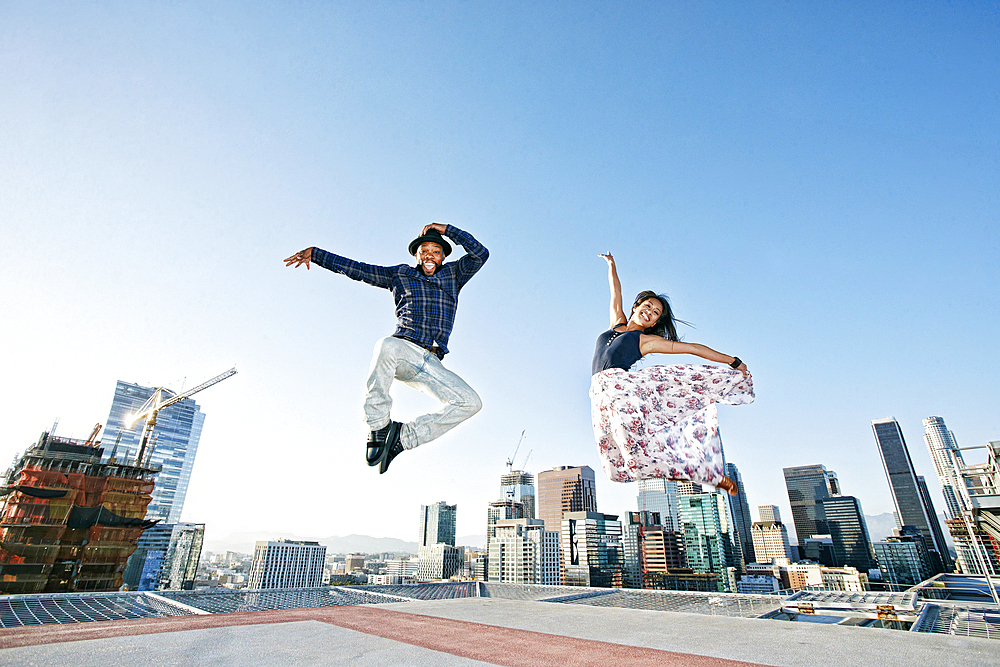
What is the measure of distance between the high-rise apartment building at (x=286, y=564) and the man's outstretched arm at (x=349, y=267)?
12982cm

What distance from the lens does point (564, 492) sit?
585ft

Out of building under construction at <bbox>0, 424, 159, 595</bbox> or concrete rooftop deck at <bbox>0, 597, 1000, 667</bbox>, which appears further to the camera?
building under construction at <bbox>0, 424, 159, 595</bbox>

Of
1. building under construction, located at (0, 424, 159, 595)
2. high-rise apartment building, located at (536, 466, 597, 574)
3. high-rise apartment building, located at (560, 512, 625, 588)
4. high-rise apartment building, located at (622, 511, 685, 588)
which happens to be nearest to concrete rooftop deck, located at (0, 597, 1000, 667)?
building under construction, located at (0, 424, 159, 595)

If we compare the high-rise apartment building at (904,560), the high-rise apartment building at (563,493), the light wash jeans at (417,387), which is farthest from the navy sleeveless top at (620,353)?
the high-rise apartment building at (563,493)

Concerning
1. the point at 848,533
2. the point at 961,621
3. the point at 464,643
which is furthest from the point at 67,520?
the point at 848,533

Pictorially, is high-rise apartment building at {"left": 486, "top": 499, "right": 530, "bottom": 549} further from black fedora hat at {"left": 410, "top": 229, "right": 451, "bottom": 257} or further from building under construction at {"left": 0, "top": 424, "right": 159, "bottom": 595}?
black fedora hat at {"left": 410, "top": 229, "right": 451, "bottom": 257}

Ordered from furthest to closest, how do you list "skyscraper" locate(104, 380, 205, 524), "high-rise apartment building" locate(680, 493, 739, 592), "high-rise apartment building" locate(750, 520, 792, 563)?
"high-rise apartment building" locate(750, 520, 792, 563) < "skyscraper" locate(104, 380, 205, 524) < "high-rise apartment building" locate(680, 493, 739, 592)

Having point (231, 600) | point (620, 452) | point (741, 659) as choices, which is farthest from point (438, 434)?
point (231, 600)

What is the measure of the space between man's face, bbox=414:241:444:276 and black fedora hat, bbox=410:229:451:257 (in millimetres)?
41

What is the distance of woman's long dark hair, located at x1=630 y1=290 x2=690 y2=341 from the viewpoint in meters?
5.20

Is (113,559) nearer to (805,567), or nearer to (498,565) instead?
(498,565)

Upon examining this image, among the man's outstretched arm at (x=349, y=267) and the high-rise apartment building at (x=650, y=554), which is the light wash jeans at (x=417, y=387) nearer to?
the man's outstretched arm at (x=349, y=267)

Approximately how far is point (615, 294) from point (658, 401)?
1545mm

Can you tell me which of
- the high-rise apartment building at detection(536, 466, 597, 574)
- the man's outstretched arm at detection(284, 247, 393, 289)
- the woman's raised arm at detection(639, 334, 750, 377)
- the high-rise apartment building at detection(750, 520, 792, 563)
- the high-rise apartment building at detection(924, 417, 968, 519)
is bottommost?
the high-rise apartment building at detection(750, 520, 792, 563)
